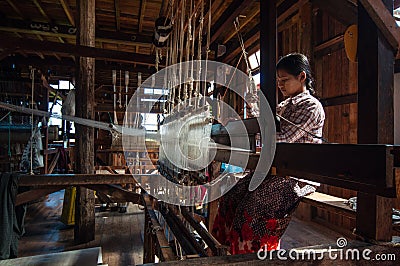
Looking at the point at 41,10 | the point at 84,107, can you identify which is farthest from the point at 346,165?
the point at 41,10

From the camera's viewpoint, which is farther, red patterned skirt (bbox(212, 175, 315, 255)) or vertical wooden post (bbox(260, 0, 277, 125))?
red patterned skirt (bbox(212, 175, 315, 255))

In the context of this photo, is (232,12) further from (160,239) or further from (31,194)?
(31,194)

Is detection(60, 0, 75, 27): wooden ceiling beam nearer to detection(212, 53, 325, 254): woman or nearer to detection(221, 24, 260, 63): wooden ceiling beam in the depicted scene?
detection(221, 24, 260, 63): wooden ceiling beam

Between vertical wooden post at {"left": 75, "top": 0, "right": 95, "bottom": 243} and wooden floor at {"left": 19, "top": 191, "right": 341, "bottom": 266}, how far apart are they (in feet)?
0.71

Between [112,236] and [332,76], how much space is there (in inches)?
146

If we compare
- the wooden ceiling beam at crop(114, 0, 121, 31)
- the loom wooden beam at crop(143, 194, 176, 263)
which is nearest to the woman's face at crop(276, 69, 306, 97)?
the loom wooden beam at crop(143, 194, 176, 263)

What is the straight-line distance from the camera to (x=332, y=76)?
144 inches

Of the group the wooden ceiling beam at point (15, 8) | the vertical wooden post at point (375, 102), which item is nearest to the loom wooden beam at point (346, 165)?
the vertical wooden post at point (375, 102)

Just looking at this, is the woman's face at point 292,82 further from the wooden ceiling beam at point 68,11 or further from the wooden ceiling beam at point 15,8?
the wooden ceiling beam at point 15,8

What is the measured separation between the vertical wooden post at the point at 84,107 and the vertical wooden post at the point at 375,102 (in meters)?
3.18

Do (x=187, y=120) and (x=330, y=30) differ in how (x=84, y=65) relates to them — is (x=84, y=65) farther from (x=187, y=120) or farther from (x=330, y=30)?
(x=330, y=30)

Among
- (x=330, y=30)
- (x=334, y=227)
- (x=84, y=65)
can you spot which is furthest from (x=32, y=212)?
(x=330, y=30)

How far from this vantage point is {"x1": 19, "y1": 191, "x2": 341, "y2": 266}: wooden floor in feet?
9.67

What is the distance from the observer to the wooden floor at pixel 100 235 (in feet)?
9.57
